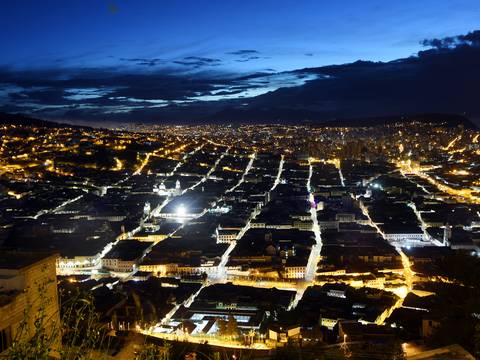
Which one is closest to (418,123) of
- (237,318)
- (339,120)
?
(339,120)

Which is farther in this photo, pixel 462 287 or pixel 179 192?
pixel 179 192

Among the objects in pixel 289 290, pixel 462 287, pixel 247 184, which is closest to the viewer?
pixel 462 287

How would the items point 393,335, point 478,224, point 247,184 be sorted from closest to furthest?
point 393,335
point 478,224
point 247,184

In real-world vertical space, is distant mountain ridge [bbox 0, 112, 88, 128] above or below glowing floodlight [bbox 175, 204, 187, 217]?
above

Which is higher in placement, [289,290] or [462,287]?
[462,287]

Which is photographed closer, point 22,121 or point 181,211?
point 181,211

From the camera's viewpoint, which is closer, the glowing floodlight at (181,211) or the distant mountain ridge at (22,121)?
the glowing floodlight at (181,211)

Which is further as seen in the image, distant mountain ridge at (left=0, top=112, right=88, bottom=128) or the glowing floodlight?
distant mountain ridge at (left=0, top=112, right=88, bottom=128)

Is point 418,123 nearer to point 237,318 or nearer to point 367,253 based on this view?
point 367,253

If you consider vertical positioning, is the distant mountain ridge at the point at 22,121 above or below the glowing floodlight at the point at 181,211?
above

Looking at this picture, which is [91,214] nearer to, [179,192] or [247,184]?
[179,192]

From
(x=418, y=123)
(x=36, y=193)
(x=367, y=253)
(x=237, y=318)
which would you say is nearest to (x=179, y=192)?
(x=36, y=193)
